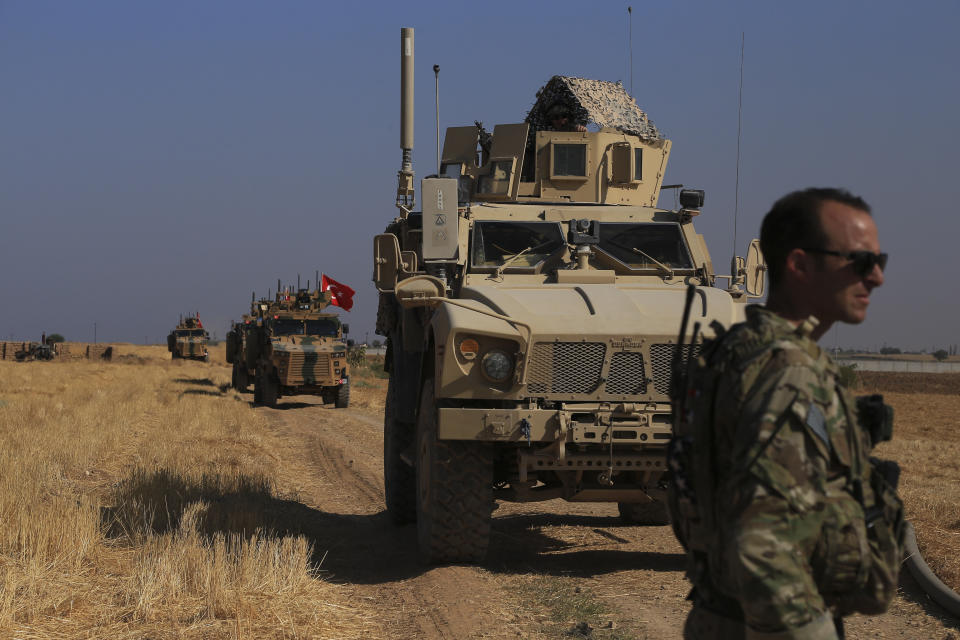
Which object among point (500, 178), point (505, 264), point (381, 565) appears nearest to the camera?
point (381, 565)

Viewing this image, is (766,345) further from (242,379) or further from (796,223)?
(242,379)

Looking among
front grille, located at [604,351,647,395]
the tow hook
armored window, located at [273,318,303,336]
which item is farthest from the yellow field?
armored window, located at [273,318,303,336]

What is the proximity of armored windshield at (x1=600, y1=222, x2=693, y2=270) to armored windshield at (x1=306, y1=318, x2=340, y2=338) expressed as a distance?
56.3 ft

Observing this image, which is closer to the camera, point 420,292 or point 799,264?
point 799,264

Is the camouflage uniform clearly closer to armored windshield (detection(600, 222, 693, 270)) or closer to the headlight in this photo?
the headlight

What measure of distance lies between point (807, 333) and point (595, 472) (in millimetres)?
4175

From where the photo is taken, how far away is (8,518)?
6238 millimetres

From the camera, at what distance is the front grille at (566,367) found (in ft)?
19.3

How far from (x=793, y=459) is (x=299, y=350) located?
21609 millimetres

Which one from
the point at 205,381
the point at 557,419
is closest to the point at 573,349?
the point at 557,419

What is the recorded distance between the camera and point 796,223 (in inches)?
88.7

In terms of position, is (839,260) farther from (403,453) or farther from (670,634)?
(403,453)

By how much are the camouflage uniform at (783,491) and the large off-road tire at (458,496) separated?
3750 millimetres

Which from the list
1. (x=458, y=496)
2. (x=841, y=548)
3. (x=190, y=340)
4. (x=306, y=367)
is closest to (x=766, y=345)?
(x=841, y=548)
